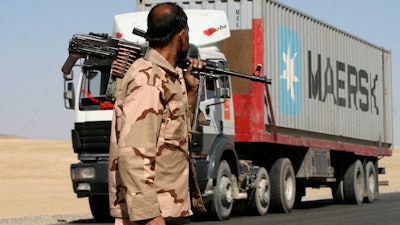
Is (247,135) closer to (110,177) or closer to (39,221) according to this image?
(39,221)

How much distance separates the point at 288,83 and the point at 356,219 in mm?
3864

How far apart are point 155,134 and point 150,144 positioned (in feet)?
0.22

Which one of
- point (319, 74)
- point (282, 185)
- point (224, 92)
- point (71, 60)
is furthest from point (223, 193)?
point (319, 74)

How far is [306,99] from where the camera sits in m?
21.5

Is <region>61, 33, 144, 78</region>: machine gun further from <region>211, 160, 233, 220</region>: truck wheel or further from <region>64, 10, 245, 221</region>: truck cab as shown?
<region>211, 160, 233, 220</region>: truck wheel

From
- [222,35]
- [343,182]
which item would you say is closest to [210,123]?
[222,35]

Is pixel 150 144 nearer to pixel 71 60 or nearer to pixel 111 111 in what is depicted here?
pixel 71 60

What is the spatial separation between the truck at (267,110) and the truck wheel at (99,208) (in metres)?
0.02

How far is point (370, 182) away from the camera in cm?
2644

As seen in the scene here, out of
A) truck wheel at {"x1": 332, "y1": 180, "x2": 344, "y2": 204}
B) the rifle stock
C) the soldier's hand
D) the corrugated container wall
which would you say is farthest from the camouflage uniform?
truck wheel at {"x1": 332, "y1": 180, "x2": 344, "y2": 204}

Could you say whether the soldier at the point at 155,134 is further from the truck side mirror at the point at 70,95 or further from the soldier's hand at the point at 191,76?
the truck side mirror at the point at 70,95

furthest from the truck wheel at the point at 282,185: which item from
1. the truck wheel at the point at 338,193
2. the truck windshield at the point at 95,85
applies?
the truck windshield at the point at 95,85

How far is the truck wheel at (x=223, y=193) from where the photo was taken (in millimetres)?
16938

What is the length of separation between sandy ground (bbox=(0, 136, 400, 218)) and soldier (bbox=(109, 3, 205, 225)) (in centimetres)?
1755
